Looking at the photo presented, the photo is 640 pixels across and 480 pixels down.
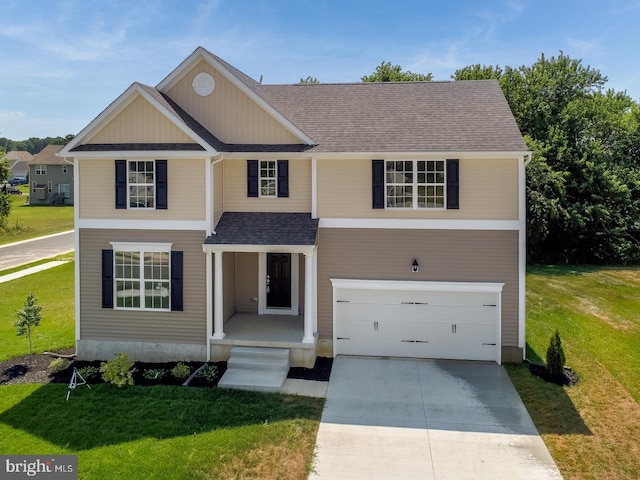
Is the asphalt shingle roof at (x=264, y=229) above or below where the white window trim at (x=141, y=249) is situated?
above

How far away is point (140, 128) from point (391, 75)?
88.2 feet

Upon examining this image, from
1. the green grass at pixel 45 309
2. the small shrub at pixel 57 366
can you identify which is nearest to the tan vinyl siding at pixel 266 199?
the small shrub at pixel 57 366

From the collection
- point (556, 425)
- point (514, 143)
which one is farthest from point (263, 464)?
point (514, 143)

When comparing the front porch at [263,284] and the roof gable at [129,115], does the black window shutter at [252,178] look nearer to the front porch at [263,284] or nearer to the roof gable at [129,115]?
the front porch at [263,284]

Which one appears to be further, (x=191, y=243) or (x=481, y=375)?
(x=191, y=243)

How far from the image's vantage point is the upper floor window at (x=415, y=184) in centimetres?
1355

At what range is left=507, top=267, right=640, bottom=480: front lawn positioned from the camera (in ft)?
29.3

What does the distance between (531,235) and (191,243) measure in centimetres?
2136

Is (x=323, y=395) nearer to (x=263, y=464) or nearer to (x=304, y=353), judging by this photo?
(x=304, y=353)

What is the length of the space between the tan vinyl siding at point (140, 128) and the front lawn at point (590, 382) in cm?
1108

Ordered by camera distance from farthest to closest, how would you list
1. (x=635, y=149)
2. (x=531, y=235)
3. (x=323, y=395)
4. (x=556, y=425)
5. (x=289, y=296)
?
(x=635, y=149) → (x=531, y=235) → (x=289, y=296) → (x=323, y=395) → (x=556, y=425)

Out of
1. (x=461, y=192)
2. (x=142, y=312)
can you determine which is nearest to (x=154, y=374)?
(x=142, y=312)

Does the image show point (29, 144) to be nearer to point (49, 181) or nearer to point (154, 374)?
point (49, 181)

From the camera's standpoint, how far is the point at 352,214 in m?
13.8
